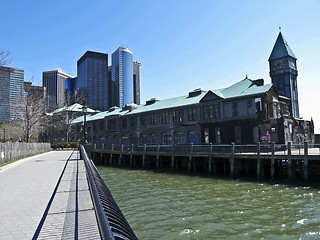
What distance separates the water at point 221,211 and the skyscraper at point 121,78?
160 m

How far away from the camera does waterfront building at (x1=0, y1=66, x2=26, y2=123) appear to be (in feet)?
93.4

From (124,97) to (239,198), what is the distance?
167m

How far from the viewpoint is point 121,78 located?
177 m

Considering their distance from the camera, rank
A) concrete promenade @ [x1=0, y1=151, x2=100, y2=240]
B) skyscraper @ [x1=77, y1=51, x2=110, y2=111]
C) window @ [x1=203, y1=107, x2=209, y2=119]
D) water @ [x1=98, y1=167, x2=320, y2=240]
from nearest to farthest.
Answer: concrete promenade @ [x1=0, y1=151, x2=100, y2=240] < water @ [x1=98, y1=167, x2=320, y2=240] < window @ [x1=203, y1=107, x2=209, y2=119] < skyscraper @ [x1=77, y1=51, x2=110, y2=111]

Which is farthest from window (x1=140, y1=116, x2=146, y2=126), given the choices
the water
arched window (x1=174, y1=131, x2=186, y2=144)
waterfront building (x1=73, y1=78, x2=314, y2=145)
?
the water

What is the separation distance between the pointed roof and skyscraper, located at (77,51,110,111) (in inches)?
4276

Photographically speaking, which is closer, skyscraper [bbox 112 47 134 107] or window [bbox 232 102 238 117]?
window [bbox 232 102 238 117]

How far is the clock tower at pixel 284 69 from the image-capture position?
159ft

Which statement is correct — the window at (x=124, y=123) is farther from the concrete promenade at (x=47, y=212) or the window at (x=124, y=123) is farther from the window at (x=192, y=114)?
the concrete promenade at (x=47, y=212)

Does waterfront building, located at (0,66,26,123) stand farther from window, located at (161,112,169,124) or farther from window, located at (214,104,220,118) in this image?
window, located at (214,104,220,118)

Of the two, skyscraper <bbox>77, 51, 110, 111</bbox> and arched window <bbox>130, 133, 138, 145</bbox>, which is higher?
skyscraper <bbox>77, 51, 110, 111</bbox>

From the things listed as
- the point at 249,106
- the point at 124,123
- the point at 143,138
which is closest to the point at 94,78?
the point at 124,123

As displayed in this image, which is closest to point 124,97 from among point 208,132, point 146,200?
point 208,132

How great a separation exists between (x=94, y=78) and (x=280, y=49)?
12064cm
